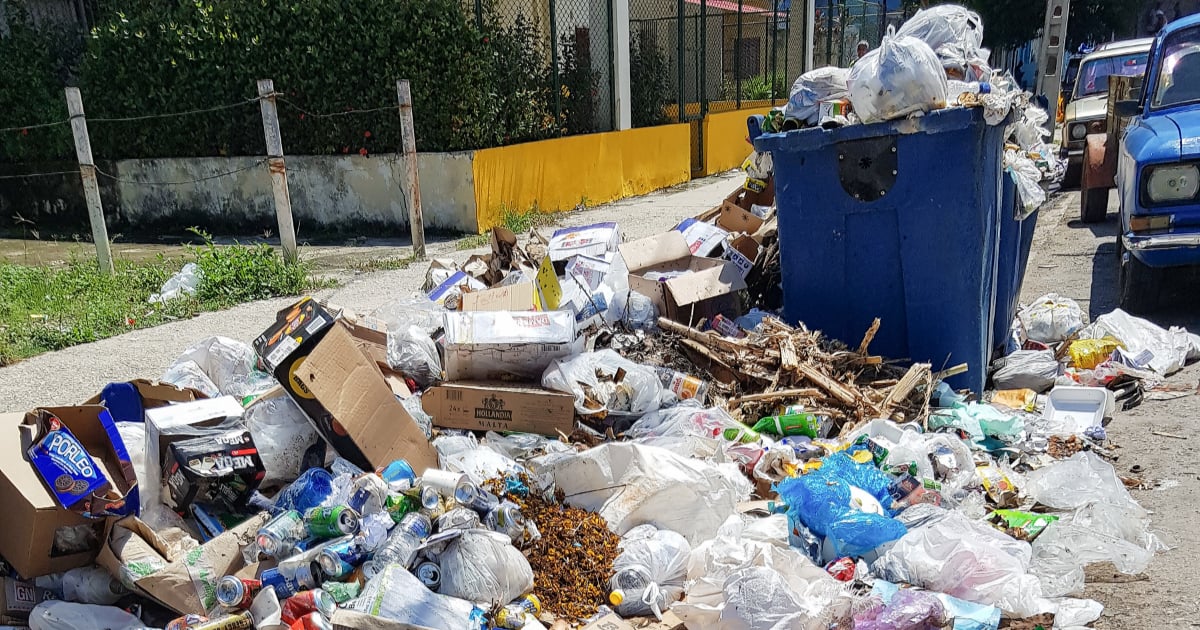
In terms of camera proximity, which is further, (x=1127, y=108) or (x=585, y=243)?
(x=1127, y=108)

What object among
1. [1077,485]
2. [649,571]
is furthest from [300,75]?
[1077,485]

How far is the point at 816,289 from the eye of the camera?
421cm

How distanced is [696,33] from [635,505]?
12.6 meters

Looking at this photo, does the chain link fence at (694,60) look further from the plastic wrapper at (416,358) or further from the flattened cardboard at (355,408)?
the flattened cardboard at (355,408)

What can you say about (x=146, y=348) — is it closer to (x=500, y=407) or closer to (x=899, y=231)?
(x=500, y=407)

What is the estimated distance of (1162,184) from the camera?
504 centimetres

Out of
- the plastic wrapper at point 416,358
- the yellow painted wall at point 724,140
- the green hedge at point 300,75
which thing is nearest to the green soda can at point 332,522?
the plastic wrapper at point 416,358

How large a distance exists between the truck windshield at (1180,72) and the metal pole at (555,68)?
20.9ft

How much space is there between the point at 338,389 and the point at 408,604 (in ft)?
3.26

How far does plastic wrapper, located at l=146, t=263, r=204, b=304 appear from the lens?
6391mm

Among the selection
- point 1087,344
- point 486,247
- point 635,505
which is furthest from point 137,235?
point 1087,344

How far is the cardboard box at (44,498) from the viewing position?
8.62ft

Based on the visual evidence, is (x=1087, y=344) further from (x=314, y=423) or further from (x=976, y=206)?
(x=314, y=423)

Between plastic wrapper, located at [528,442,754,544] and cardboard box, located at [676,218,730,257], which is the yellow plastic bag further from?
plastic wrapper, located at [528,442,754,544]
